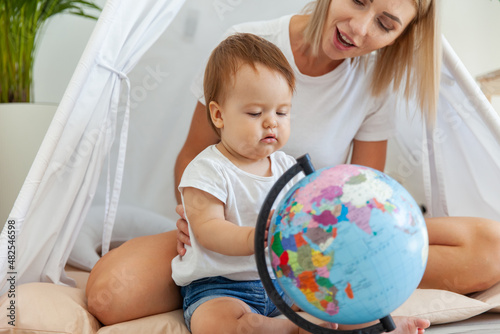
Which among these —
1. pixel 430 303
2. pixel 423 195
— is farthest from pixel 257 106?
pixel 423 195

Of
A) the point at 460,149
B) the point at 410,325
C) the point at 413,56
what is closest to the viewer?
the point at 410,325

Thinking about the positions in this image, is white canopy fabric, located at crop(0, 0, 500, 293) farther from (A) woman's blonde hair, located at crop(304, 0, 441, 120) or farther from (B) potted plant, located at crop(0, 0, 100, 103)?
(B) potted plant, located at crop(0, 0, 100, 103)

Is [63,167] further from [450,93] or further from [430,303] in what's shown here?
[450,93]

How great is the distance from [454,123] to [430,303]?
2.14 feet

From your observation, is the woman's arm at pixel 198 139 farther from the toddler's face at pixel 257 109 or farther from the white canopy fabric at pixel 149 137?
the toddler's face at pixel 257 109

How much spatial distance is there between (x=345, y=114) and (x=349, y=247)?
86 cm

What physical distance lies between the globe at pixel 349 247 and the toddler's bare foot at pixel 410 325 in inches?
6.2

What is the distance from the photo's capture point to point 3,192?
185 cm

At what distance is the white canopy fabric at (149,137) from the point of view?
1298 mm

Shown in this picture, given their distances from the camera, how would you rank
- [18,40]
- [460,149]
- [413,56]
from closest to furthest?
[413,56]
[460,149]
[18,40]

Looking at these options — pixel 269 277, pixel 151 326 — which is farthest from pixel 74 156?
pixel 269 277

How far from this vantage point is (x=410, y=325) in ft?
3.40

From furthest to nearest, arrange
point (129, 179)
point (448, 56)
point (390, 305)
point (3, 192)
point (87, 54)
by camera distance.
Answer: point (129, 179)
point (3, 192)
point (448, 56)
point (87, 54)
point (390, 305)

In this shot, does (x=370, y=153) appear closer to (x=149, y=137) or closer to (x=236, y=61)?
(x=236, y=61)
